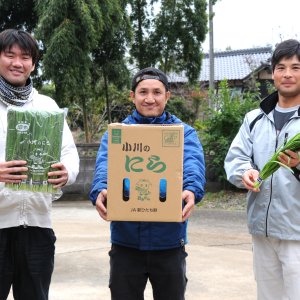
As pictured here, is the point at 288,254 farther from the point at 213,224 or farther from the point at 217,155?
the point at 217,155

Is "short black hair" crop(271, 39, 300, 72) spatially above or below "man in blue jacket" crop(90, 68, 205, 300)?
above

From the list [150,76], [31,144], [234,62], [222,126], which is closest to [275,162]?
[150,76]

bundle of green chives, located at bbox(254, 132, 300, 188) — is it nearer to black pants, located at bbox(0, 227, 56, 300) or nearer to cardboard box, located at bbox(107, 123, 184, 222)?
cardboard box, located at bbox(107, 123, 184, 222)

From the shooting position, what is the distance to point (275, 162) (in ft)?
7.41

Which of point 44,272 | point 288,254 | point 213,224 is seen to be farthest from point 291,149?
point 213,224

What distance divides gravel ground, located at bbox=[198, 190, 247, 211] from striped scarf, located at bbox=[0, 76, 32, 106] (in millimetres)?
5250

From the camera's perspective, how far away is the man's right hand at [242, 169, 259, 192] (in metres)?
2.35

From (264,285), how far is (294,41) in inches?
49.4

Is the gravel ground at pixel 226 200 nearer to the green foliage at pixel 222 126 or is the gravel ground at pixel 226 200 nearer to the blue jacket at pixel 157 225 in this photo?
the green foliage at pixel 222 126

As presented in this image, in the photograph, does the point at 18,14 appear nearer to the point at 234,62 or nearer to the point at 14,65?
the point at 14,65

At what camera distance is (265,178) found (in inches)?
91.7

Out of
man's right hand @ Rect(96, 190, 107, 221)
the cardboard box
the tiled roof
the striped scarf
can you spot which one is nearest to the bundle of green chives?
the cardboard box

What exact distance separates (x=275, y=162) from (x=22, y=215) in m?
1.20

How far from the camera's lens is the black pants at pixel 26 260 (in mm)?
2309
